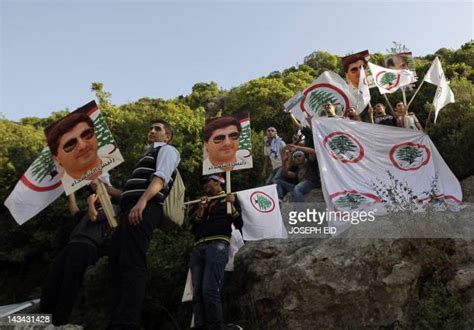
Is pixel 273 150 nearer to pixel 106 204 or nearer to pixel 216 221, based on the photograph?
pixel 216 221

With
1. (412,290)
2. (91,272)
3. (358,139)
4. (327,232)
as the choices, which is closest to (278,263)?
(327,232)

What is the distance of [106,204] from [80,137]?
3.02 feet

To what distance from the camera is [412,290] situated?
5258 mm

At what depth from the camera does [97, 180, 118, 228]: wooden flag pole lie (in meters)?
4.92

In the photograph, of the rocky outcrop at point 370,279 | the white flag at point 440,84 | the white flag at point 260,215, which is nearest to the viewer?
the rocky outcrop at point 370,279

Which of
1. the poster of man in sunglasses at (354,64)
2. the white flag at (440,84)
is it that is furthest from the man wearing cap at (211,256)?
the white flag at (440,84)

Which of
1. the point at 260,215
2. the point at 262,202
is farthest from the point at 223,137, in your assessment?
the point at 260,215

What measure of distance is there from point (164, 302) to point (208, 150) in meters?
2.08

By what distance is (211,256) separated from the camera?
516 cm

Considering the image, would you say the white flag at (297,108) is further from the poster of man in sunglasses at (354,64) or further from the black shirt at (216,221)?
the black shirt at (216,221)

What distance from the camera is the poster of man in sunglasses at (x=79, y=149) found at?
538 centimetres

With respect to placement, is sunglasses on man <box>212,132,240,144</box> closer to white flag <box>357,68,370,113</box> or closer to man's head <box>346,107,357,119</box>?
man's head <box>346,107,357,119</box>

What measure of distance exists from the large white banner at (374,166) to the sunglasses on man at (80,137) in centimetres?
329

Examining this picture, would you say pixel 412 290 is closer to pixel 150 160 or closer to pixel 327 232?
pixel 327 232
